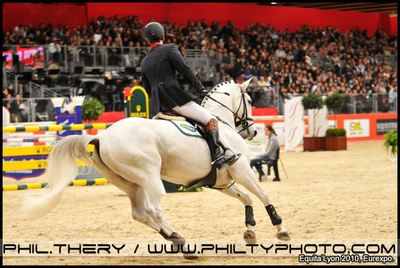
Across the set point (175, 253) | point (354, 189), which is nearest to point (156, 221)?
point (175, 253)

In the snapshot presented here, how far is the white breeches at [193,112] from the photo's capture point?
7.58 metres

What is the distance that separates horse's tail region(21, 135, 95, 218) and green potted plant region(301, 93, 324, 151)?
19236 mm

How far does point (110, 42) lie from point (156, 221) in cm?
2168

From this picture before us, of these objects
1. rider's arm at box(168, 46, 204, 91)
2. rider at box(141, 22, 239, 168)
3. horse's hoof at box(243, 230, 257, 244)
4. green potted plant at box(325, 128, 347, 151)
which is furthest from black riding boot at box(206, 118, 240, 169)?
green potted plant at box(325, 128, 347, 151)

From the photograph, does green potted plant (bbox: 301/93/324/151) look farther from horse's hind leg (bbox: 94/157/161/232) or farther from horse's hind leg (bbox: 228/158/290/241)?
horse's hind leg (bbox: 94/157/161/232)

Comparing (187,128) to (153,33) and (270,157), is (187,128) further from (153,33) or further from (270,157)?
(270,157)

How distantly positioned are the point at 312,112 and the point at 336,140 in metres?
1.54

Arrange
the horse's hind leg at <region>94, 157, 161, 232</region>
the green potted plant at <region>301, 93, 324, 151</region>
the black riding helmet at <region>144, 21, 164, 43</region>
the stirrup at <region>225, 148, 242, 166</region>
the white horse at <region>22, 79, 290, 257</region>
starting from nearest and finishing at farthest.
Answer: the white horse at <region>22, 79, 290, 257</region> < the horse's hind leg at <region>94, 157, 161, 232</region> < the stirrup at <region>225, 148, 242, 166</region> < the black riding helmet at <region>144, 21, 164, 43</region> < the green potted plant at <region>301, 93, 324, 151</region>

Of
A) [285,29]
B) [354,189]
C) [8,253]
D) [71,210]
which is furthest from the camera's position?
[285,29]

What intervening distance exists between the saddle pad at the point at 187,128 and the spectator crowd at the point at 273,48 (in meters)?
18.5


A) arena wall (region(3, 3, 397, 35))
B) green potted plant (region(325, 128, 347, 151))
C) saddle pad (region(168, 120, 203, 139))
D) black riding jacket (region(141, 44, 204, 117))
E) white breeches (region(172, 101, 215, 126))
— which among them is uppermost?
arena wall (region(3, 3, 397, 35))

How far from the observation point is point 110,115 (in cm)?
2469

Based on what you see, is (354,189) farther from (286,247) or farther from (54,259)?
(54,259)

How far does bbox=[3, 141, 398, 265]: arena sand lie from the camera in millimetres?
7908
